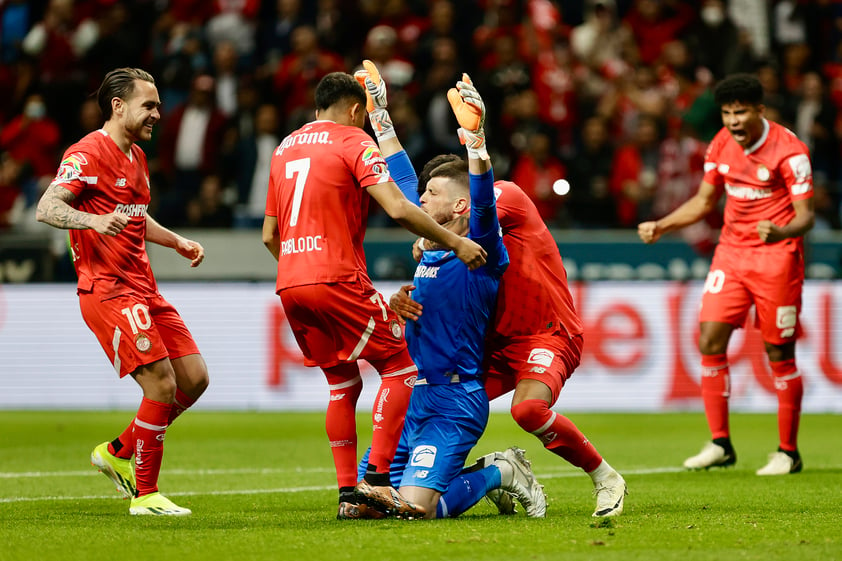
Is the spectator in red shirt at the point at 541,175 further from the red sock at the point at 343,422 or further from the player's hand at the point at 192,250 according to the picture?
the red sock at the point at 343,422

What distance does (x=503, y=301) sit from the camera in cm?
678

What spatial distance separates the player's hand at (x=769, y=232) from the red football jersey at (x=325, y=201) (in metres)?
3.19

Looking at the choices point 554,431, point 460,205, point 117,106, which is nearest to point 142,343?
point 117,106

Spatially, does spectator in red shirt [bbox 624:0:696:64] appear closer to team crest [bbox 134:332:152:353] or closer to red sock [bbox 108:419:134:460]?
red sock [bbox 108:419:134:460]

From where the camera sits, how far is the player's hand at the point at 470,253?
6066 millimetres

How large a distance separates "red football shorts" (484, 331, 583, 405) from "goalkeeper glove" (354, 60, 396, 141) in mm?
1372

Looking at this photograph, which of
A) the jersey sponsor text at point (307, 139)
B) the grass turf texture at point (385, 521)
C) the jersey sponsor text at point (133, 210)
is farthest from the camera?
the jersey sponsor text at point (133, 210)

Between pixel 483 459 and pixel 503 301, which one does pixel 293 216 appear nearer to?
pixel 503 301

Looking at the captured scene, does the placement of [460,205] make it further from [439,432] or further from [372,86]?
[439,432]

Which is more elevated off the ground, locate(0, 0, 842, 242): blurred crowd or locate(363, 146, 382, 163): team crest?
locate(0, 0, 842, 242): blurred crowd

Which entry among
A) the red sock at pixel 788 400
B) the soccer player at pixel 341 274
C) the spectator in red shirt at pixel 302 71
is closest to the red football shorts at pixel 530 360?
the soccer player at pixel 341 274

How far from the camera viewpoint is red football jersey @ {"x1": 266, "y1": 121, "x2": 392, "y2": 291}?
250 inches

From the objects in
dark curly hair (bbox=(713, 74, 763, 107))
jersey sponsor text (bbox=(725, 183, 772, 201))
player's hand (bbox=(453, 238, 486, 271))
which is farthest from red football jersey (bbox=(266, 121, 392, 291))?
jersey sponsor text (bbox=(725, 183, 772, 201))

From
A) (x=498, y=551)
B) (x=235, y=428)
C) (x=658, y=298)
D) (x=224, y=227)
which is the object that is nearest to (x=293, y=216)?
(x=498, y=551)
